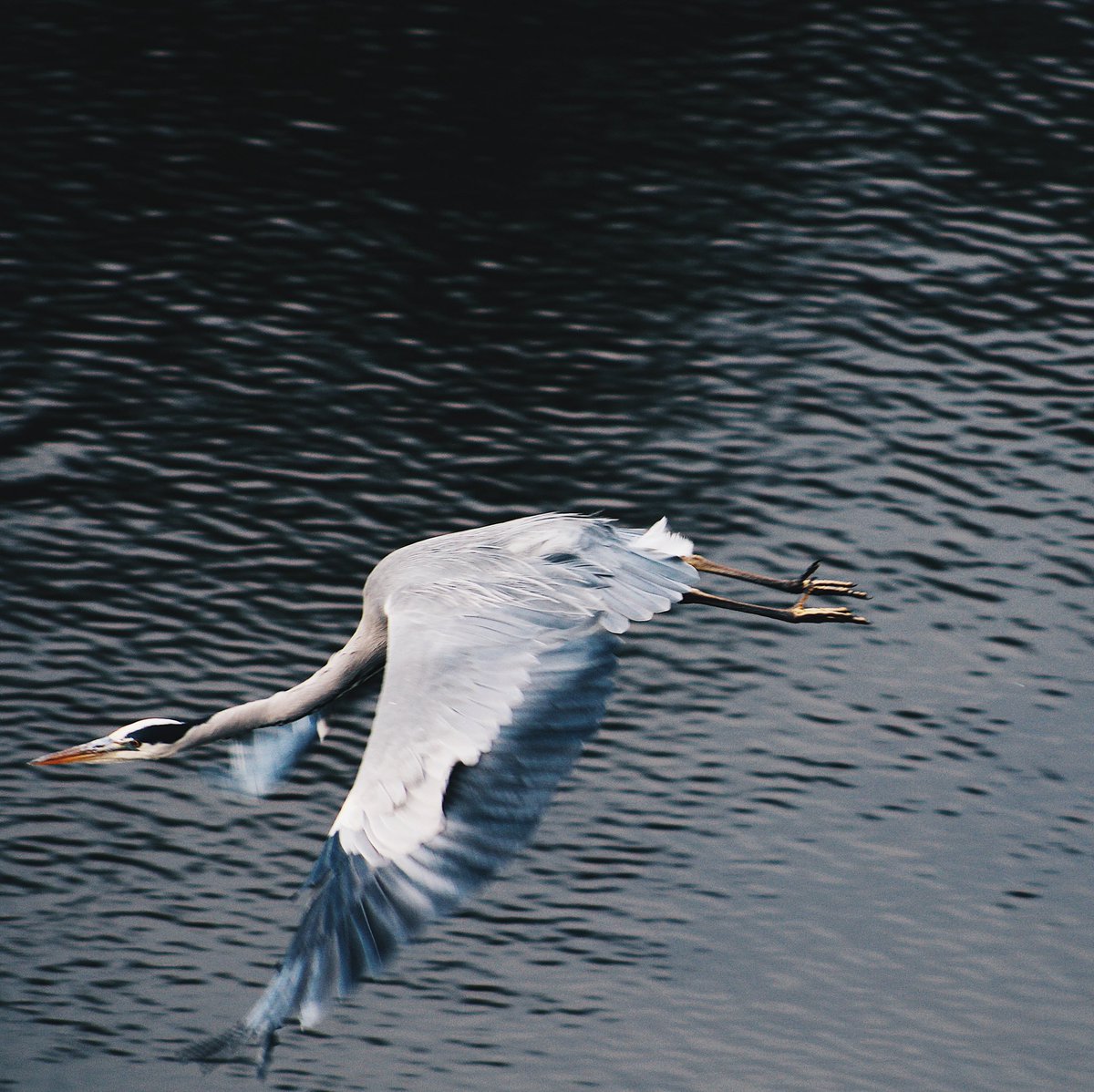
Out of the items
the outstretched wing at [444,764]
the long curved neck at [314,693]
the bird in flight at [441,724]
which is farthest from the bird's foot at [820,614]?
the long curved neck at [314,693]

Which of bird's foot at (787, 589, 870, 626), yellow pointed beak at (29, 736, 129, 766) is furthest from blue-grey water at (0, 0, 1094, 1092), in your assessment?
yellow pointed beak at (29, 736, 129, 766)

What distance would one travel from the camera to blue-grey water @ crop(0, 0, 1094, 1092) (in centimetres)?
2350

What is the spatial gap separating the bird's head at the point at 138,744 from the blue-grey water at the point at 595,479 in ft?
24.9

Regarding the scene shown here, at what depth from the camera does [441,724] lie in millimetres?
13500

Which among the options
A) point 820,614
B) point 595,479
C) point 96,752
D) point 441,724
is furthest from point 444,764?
point 595,479

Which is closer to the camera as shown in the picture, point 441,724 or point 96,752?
point 441,724

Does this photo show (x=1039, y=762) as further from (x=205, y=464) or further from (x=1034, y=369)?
(x=205, y=464)

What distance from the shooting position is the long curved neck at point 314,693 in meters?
15.5

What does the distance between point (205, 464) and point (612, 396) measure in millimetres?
5863

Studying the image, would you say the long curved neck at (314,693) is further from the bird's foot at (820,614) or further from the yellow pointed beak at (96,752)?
the bird's foot at (820,614)

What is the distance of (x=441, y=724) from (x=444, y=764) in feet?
1.12

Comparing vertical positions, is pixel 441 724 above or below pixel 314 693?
above

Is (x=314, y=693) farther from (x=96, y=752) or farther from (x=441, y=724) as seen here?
(x=441, y=724)

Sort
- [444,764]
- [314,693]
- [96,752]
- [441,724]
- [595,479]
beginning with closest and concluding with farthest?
[444,764]
[441,724]
[314,693]
[96,752]
[595,479]
